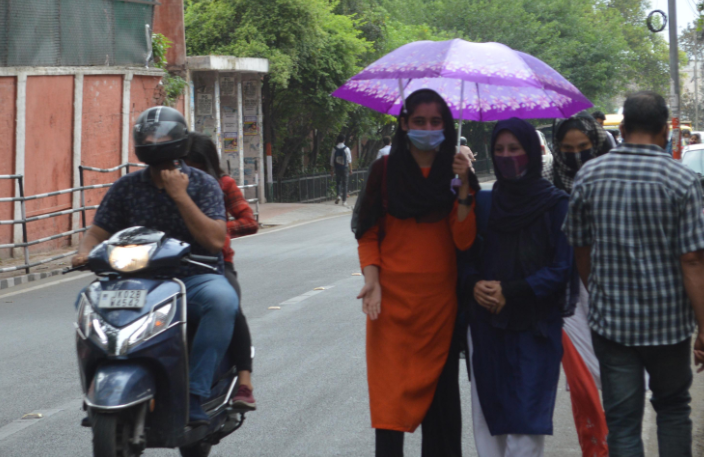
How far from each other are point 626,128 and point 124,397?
2.19 metres

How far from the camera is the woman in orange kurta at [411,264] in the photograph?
4.21 metres

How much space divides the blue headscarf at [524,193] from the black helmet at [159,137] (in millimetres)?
1348

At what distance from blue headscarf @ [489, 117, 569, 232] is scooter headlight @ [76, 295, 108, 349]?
1.66m

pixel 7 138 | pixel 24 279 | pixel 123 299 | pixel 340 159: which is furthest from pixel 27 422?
pixel 340 159

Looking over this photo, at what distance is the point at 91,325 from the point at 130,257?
31 cm

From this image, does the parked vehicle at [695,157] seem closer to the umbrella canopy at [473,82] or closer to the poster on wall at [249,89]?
the umbrella canopy at [473,82]

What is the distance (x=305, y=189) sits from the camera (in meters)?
29.4

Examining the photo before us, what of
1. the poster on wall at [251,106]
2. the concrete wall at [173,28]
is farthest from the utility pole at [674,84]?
the concrete wall at [173,28]

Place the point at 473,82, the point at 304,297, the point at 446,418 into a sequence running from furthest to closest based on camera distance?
the point at 304,297 < the point at 473,82 < the point at 446,418

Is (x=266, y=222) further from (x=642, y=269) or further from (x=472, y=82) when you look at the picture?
(x=642, y=269)

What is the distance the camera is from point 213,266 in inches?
172

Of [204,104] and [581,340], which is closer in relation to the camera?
[581,340]

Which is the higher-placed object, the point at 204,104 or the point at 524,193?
the point at 204,104

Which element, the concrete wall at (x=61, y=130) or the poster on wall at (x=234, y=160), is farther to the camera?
the poster on wall at (x=234, y=160)
